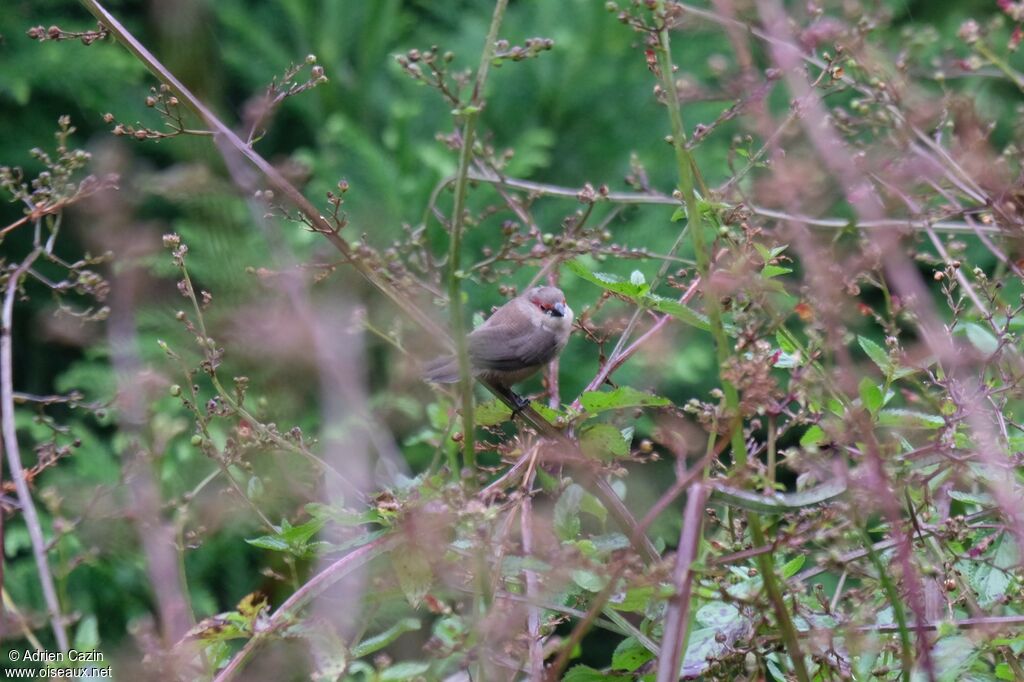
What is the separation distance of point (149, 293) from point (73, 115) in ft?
9.01

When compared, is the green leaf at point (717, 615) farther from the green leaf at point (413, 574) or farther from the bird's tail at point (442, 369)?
the bird's tail at point (442, 369)

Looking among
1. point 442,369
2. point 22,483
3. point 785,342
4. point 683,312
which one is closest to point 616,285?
point 683,312

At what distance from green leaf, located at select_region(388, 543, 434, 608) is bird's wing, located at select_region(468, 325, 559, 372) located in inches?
55.6

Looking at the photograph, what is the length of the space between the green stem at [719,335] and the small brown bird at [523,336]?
143 cm

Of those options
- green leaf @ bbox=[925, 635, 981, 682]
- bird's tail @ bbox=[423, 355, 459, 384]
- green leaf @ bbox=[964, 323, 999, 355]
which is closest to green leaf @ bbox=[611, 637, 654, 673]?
green leaf @ bbox=[925, 635, 981, 682]

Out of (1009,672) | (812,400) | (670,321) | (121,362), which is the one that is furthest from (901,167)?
(121,362)

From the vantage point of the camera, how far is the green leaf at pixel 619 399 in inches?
51.0

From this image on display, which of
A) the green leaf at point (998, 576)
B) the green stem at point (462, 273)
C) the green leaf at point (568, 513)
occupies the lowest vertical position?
the green leaf at point (998, 576)

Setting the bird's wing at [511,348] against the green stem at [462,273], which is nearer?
the green stem at [462,273]

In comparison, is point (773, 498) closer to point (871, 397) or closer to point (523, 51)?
point (871, 397)

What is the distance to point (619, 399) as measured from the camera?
133 cm

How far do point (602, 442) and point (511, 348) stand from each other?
52.5 inches

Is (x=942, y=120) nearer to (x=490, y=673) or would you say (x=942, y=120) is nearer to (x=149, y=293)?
(x=490, y=673)

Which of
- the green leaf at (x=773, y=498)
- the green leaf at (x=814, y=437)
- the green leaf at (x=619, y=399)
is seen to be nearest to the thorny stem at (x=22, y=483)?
the green leaf at (x=619, y=399)
